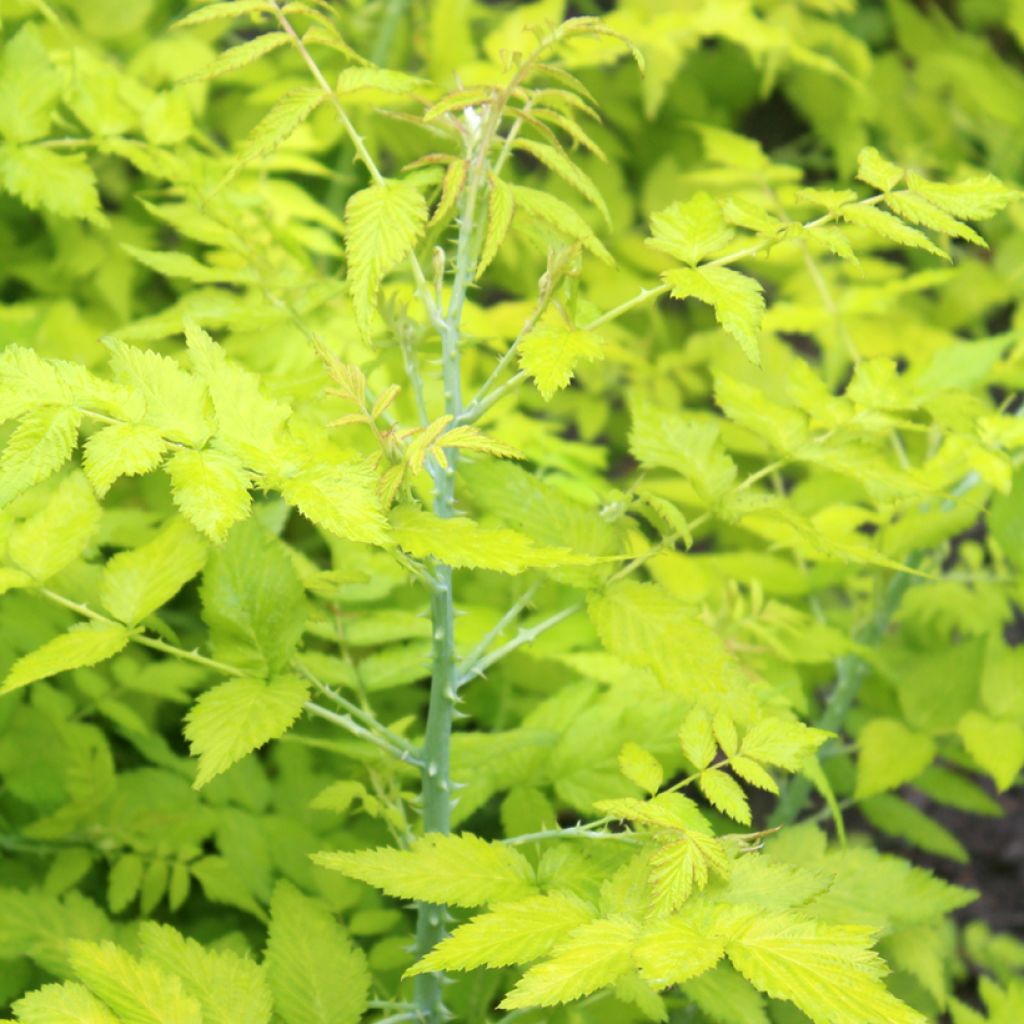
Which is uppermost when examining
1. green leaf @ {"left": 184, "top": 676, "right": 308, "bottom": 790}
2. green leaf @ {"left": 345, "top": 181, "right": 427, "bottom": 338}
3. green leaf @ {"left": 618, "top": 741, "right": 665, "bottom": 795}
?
green leaf @ {"left": 345, "top": 181, "right": 427, "bottom": 338}

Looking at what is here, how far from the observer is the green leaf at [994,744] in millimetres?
1322

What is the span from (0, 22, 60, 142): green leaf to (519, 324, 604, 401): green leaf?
2.59 ft

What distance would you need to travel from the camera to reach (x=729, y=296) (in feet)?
2.85

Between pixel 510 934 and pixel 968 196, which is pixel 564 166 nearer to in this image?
pixel 968 196

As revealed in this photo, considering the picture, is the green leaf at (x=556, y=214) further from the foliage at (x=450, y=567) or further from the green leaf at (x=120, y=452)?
the green leaf at (x=120, y=452)

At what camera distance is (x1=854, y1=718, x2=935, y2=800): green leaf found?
142 cm

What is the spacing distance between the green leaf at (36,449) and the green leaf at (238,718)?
237mm

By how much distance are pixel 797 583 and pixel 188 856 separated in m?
A: 0.91

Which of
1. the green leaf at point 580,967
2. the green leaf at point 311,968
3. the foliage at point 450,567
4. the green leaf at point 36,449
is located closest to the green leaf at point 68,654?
the foliage at point 450,567

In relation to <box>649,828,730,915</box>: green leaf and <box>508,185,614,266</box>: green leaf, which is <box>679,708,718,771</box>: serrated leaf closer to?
<box>649,828,730,915</box>: green leaf

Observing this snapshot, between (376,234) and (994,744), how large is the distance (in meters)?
1.03

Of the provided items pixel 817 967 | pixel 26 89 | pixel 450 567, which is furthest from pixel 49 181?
pixel 817 967

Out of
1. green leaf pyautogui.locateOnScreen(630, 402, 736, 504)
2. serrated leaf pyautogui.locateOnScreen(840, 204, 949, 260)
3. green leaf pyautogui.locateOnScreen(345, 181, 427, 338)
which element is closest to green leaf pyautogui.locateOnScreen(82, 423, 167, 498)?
green leaf pyautogui.locateOnScreen(345, 181, 427, 338)

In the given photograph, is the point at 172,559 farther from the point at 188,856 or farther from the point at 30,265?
the point at 30,265
